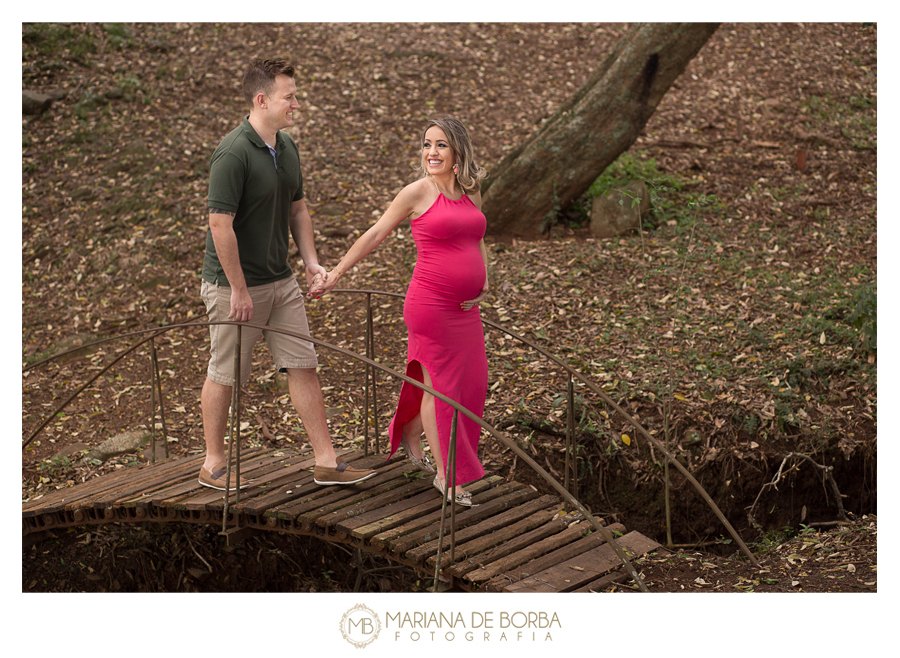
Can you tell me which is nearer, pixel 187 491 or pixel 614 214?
pixel 187 491

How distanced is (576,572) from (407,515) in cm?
90

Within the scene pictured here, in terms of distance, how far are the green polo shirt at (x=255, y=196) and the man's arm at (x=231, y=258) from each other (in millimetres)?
56

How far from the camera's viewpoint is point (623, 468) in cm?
553

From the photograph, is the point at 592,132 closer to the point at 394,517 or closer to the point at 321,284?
the point at 321,284

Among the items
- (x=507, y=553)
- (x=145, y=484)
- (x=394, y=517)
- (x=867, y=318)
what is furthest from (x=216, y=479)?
(x=867, y=318)

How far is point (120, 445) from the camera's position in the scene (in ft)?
19.4

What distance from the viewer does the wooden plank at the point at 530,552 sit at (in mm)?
3601

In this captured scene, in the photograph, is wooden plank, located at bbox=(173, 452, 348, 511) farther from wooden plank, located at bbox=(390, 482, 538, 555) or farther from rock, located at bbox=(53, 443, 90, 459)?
rock, located at bbox=(53, 443, 90, 459)

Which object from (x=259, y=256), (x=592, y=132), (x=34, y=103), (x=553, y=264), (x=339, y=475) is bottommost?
(x=339, y=475)

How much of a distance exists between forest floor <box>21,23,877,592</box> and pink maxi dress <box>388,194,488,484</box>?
3.95 feet

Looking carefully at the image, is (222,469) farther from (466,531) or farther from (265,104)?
(265,104)

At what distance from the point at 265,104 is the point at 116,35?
303 inches

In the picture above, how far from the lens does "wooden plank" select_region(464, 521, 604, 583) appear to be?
360 cm

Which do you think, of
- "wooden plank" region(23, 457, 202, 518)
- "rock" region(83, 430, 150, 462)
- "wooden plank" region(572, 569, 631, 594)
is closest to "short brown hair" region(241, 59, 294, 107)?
"wooden plank" region(23, 457, 202, 518)
